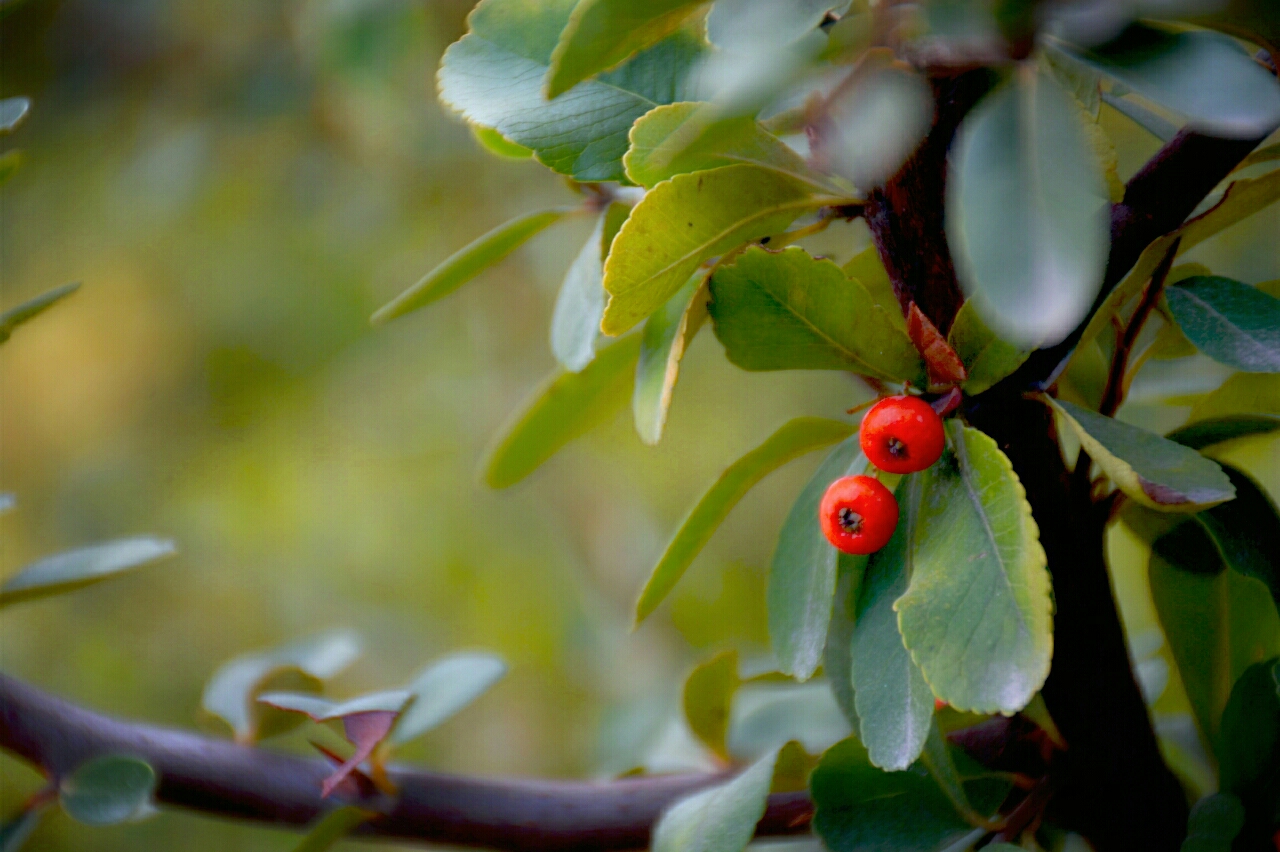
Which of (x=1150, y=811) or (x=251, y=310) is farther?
(x=251, y=310)

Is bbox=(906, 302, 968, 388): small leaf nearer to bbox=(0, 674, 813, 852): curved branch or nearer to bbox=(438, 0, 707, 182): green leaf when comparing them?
bbox=(438, 0, 707, 182): green leaf

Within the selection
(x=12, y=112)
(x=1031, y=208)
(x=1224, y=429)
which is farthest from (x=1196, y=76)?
(x=12, y=112)

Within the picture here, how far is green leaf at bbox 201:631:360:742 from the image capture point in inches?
21.2

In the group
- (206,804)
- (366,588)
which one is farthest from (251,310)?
(206,804)

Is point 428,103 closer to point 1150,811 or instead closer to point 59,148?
point 59,148

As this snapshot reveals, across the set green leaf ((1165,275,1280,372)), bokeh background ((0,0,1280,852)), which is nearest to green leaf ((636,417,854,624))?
green leaf ((1165,275,1280,372))

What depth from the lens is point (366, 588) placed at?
186 cm

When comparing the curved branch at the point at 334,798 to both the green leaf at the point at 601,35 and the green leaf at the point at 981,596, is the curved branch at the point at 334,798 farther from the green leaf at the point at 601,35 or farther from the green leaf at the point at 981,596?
the green leaf at the point at 601,35

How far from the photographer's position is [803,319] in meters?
0.33

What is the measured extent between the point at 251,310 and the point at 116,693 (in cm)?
67

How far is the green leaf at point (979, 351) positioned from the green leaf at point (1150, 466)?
0.02 meters

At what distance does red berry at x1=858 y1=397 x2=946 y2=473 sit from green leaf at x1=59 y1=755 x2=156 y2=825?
0.37 m

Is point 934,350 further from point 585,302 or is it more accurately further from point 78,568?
point 78,568

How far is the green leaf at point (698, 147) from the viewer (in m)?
0.27
